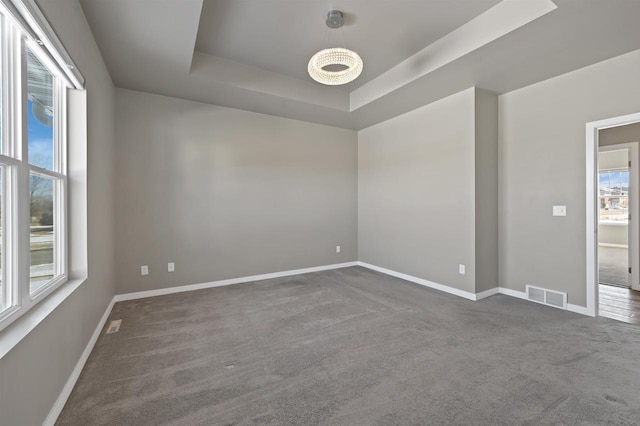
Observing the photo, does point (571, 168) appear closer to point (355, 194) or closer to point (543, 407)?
point (543, 407)

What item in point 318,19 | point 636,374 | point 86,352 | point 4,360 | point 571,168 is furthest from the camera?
point 571,168

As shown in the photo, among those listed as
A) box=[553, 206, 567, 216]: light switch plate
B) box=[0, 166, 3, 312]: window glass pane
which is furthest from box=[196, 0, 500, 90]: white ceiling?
box=[553, 206, 567, 216]: light switch plate

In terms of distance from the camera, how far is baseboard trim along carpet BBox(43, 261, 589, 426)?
175 centimetres

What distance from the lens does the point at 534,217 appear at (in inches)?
139

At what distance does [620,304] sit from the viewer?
11.2ft

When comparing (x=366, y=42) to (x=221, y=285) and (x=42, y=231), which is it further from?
(x=221, y=285)

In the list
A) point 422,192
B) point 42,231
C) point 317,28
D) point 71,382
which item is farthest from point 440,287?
point 42,231

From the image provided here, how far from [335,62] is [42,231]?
2557 mm

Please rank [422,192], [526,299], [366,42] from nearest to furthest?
1. [366,42]
2. [526,299]
3. [422,192]

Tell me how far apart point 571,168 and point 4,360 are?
4.69 meters

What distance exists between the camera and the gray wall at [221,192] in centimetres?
374

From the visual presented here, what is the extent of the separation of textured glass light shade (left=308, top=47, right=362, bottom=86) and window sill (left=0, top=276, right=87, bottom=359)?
2642mm

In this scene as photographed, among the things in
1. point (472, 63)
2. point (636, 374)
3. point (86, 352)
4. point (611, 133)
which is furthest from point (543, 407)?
point (611, 133)

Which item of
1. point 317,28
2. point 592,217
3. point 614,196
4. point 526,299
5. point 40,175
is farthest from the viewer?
point 614,196
